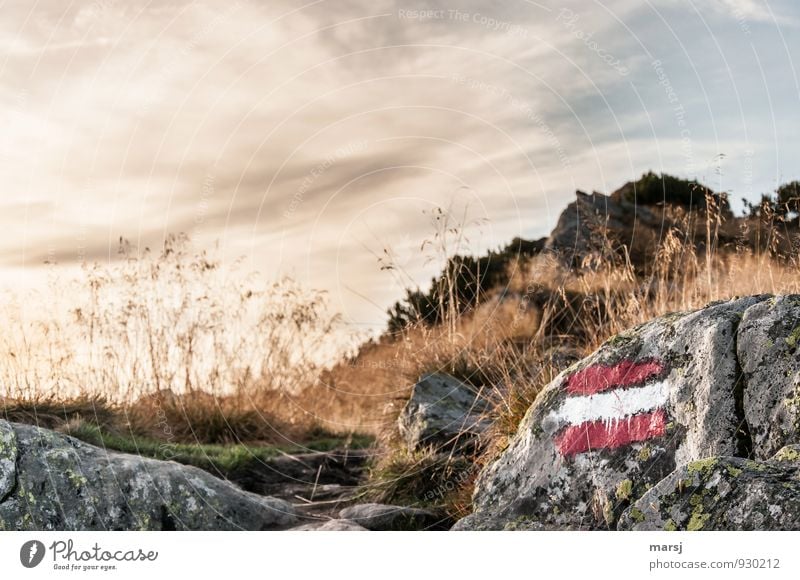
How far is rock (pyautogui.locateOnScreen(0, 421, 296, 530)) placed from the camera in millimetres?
4523

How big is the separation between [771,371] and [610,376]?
753 millimetres

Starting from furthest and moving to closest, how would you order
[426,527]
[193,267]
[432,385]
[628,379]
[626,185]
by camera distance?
[626,185] → [193,267] → [432,385] → [426,527] → [628,379]

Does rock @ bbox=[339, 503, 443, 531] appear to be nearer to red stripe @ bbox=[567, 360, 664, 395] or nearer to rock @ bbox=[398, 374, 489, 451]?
rock @ bbox=[398, 374, 489, 451]

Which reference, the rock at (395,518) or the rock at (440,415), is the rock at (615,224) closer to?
the rock at (440,415)

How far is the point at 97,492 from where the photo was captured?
4.77m

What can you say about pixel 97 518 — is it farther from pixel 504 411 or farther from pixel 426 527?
pixel 504 411

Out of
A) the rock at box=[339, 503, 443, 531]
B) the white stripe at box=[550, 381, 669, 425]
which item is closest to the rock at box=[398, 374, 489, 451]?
the rock at box=[339, 503, 443, 531]

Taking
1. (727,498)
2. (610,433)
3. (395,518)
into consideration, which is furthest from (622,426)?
(395,518)

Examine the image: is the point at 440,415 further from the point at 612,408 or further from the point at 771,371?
the point at 771,371

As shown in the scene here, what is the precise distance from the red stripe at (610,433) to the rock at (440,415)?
2011mm

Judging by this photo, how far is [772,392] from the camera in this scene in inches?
127

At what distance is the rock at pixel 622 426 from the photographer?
3381mm
